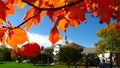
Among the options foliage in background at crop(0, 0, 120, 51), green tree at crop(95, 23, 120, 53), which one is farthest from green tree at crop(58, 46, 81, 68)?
foliage in background at crop(0, 0, 120, 51)

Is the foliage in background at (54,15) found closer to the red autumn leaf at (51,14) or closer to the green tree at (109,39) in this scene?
the red autumn leaf at (51,14)

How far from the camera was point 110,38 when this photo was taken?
7194cm

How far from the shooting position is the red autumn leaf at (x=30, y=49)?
2480 millimetres

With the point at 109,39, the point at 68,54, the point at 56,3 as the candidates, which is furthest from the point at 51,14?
the point at 109,39

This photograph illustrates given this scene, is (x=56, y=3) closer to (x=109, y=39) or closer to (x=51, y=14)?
(x=51, y=14)

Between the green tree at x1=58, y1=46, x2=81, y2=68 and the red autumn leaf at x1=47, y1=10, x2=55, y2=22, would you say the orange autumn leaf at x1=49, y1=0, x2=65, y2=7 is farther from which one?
the green tree at x1=58, y1=46, x2=81, y2=68

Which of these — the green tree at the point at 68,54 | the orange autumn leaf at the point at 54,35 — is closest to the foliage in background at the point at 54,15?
the orange autumn leaf at the point at 54,35

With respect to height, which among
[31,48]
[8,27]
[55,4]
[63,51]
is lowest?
[31,48]

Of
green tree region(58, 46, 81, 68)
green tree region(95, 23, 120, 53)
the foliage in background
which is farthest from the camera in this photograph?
green tree region(95, 23, 120, 53)

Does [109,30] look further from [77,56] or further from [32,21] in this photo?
[32,21]

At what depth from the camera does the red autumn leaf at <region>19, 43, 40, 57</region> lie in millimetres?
2480

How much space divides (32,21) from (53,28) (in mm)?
274

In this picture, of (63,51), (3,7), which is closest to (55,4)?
(3,7)

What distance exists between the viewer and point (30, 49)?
8.26 feet
